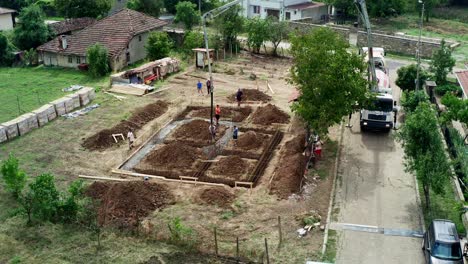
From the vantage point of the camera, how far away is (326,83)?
27.5m

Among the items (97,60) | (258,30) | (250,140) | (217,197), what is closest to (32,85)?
(97,60)

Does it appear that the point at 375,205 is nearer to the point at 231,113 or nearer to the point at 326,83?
the point at 326,83

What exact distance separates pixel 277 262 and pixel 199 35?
32.1 m

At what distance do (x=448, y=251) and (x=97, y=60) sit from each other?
32.4 metres

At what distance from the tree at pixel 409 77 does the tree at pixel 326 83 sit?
11.2 meters

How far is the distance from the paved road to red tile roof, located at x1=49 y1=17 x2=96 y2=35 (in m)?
34.0

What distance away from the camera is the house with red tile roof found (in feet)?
154

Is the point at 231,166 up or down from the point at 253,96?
down

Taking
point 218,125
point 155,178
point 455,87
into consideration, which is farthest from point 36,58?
point 455,87

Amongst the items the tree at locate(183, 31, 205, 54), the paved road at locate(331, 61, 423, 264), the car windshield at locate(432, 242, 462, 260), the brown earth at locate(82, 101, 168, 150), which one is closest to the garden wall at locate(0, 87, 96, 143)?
the brown earth at locate(82, 101, 168, 150)

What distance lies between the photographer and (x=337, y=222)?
23.0 meters

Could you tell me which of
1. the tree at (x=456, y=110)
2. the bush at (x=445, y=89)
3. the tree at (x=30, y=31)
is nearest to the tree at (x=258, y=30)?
the bush at (x=445, y=89)

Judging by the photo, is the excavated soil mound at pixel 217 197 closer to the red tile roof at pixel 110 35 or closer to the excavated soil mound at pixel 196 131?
the excavated soil mound at pixel 196 131

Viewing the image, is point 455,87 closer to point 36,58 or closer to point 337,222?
point 337,222
